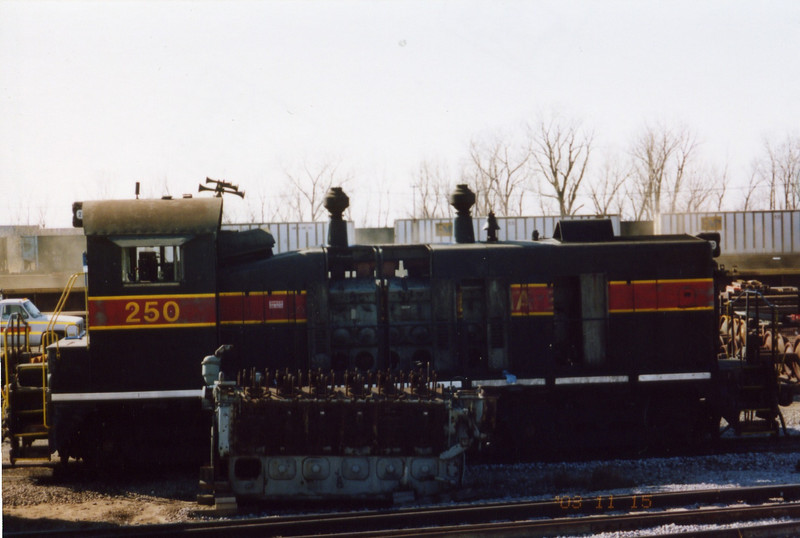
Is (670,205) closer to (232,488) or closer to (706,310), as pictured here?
(706,310)

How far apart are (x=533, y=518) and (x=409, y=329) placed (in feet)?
A: 10.8

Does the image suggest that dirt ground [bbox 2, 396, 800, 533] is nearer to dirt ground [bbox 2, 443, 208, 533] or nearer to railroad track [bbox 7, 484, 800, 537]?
dirt ground [bbox 2, 443, 208, 533]

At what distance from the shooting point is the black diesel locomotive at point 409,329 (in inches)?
367

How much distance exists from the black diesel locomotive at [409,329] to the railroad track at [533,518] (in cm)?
208

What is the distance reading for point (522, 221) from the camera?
100 ft

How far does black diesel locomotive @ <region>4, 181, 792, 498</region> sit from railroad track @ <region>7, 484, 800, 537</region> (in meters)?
2.08

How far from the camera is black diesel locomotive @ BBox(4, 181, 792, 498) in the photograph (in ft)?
30.6

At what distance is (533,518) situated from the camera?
768cm

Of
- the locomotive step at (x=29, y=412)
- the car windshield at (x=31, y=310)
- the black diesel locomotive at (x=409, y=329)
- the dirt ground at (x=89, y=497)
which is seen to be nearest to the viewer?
the dirt ground at (x=89, y=497)

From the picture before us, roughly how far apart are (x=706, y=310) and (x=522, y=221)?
20.4 meters

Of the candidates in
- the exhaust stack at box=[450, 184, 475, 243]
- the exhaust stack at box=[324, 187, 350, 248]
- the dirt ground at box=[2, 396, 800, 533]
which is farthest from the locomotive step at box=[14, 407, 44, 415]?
the exhaust stack at box=[450, 184, 475, 243]

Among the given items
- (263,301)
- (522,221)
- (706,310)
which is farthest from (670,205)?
(263,301)

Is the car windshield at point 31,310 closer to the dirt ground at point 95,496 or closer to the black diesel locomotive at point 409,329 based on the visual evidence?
the dirt ground at point 95,496

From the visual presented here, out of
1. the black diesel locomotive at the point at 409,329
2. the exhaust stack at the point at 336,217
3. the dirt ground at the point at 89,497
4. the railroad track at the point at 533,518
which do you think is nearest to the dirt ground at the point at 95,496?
the dirt ground at the point at 89,497
